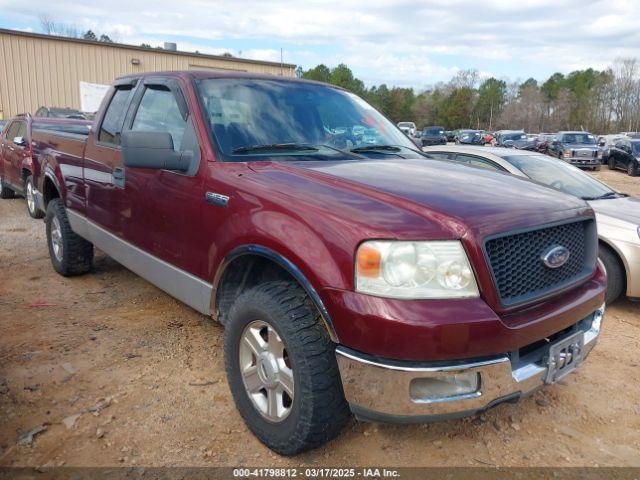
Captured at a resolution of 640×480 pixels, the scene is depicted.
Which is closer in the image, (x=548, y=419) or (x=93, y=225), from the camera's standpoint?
(x=548, y=419)

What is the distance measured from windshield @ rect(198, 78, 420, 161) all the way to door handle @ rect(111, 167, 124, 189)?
954mm

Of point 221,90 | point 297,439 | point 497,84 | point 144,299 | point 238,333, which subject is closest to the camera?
point 297,439

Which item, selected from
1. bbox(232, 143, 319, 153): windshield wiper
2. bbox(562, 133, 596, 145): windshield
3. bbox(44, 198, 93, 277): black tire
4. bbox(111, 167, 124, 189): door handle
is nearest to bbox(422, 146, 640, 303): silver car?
bbox(232, 143, 319, 153): windshield wiper

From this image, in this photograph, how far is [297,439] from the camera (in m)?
2.40

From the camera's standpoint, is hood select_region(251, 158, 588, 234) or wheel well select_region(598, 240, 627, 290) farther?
wheel well select_region(598, 240, 627, 290)

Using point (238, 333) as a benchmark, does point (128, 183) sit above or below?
above

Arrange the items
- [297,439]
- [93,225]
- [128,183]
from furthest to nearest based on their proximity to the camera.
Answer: [93,225], [128,183], [297,439]

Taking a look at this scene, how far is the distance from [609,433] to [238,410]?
2.07 meters

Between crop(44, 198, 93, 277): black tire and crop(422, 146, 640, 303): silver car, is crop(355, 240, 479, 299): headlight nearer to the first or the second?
crop(422, 146, 640, 303): silver car

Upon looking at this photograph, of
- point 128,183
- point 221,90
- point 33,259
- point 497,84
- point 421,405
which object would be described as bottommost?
point 33,259

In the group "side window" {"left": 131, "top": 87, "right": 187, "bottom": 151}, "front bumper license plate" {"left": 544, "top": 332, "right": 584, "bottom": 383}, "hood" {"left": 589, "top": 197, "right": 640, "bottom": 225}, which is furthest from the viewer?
"hood" {"left": 589, "top": 197, "right": 640, "bottom": 225}

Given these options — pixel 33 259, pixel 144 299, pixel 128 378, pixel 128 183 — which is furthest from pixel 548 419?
pixel 33 259

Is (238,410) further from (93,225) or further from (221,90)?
(93,225)

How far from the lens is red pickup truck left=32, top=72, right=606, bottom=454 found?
2.12 metres
